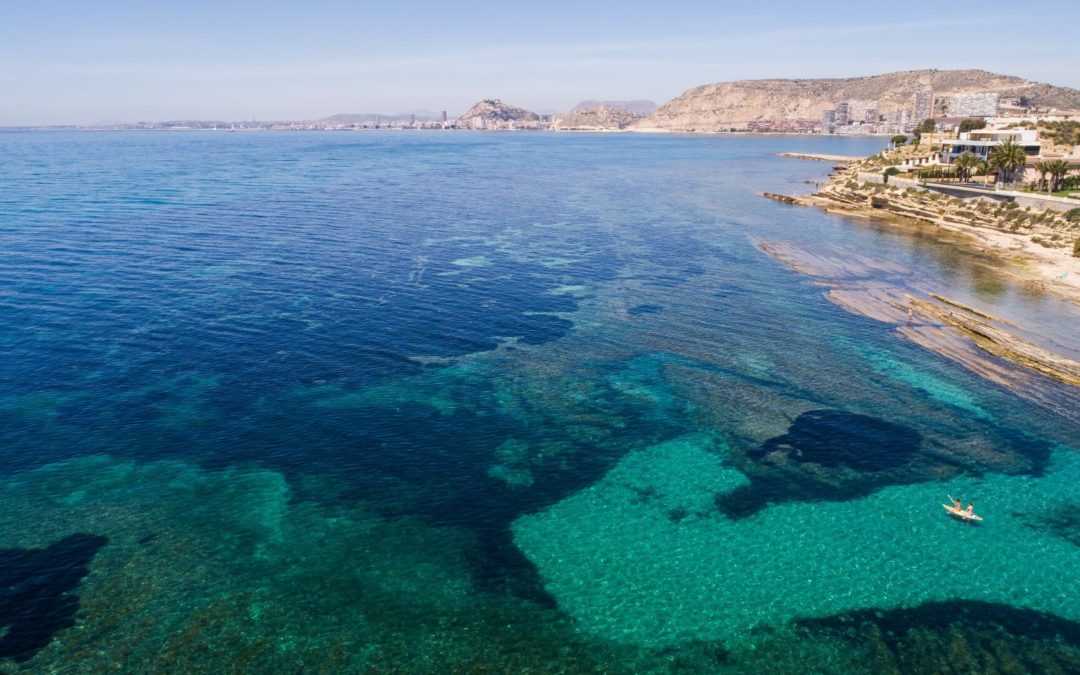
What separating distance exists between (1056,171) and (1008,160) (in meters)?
8.64

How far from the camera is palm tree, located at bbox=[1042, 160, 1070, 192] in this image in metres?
118

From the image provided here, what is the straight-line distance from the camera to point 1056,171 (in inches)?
4665

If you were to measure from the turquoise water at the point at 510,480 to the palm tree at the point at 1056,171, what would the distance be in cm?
5650

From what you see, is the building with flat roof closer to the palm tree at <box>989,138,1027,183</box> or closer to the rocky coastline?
the palm tree at <box>989,138,1027,183</box>

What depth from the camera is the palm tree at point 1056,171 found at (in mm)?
117875

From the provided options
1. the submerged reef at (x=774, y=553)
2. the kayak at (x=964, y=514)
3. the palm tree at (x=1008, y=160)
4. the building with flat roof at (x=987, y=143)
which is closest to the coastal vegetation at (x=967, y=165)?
the building with flat roof at (x=987, y=143)

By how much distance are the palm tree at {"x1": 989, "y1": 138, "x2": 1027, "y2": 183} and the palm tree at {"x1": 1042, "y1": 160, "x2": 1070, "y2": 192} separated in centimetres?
587

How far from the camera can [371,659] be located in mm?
28438

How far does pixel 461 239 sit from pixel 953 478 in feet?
268

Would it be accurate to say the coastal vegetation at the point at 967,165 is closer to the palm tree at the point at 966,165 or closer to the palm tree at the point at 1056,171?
the palm tree at the point at 966,165

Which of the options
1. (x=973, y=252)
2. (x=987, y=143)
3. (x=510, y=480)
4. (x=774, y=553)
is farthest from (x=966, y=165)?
(x=510, y=480)

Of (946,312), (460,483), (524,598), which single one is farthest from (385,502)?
(946,312)

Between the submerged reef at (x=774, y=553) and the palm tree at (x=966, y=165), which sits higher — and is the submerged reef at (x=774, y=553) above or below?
below

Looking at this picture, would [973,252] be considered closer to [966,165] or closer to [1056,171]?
[1056,171]
